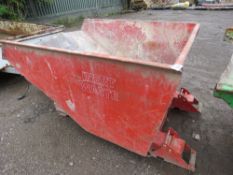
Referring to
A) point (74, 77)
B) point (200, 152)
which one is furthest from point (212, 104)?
point (74, 77)

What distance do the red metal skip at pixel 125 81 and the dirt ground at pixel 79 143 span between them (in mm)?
204

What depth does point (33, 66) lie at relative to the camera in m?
2.03

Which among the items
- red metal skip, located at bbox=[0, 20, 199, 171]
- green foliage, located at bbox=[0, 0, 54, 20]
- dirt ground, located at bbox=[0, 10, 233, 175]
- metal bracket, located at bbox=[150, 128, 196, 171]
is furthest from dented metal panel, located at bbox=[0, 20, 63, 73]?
metal bracket, located at bbox=[150, 128, 196, 171]

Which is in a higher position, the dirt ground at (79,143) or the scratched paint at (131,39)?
the scratched paint at (131,39)

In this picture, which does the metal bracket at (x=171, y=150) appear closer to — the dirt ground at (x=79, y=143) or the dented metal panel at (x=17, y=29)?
the dirt ground at (x=79, y=143)

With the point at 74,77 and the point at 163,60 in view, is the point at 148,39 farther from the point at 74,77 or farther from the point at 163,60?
the point at 74,77

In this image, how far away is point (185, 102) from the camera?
245 cm

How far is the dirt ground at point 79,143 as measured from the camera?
6.31 ft

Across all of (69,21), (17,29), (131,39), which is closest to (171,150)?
(131,39)

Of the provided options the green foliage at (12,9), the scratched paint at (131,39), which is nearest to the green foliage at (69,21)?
the green foliage at (12,9)

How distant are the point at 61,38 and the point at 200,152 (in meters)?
2.25

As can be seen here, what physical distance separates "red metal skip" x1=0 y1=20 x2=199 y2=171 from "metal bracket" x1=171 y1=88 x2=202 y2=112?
1.69ft

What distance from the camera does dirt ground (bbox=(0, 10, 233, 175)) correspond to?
192 cm

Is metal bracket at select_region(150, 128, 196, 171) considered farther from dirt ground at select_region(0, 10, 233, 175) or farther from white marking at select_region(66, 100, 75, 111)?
white marking at select_region(66, 100, 75, 111)
